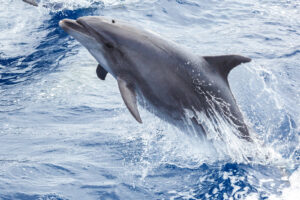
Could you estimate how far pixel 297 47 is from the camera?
13.2 meters

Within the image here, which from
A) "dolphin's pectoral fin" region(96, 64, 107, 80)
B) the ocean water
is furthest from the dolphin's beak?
the ocean water

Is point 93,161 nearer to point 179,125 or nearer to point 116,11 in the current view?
point 179,125

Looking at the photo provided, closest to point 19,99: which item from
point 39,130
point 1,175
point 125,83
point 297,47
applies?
point 39,130

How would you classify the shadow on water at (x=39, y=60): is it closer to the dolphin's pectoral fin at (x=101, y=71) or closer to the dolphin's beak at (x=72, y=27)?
the dolphin's pectoral fin at (x=101, y=71)

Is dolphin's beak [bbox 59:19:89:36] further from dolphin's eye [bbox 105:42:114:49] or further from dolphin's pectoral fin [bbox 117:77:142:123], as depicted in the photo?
dolphin's pectoral fin [bbox 117:77:142:123]

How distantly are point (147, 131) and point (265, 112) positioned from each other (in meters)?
2.82

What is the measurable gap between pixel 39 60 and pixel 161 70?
616cm

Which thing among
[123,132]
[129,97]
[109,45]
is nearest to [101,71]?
[109,45]

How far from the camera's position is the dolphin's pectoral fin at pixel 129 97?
5822 mm

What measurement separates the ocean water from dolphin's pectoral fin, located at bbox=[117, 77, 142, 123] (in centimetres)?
126

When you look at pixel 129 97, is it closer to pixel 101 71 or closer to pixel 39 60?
pixel 101 71

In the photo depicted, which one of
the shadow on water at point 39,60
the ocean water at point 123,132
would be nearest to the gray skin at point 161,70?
the ocean water at point 123,132

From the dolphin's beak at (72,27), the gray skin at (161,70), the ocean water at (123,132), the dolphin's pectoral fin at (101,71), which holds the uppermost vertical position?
the dolphin's beak at (72,27)

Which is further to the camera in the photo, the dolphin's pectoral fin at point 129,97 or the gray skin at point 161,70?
the gray skin at point 161,70
